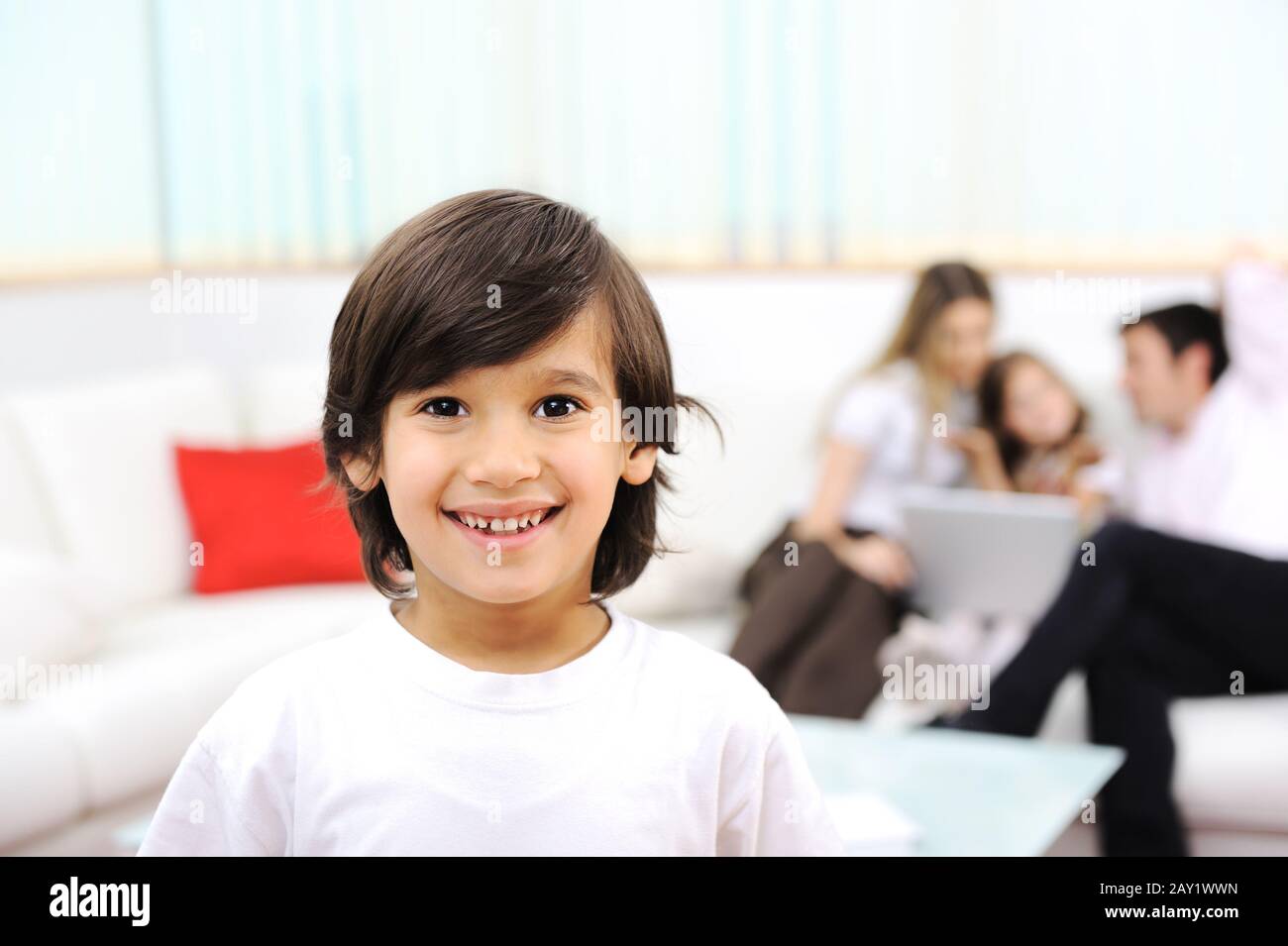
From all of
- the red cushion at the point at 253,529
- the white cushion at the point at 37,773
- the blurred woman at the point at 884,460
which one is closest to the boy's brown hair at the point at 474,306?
the white cushion at the point at 37,773

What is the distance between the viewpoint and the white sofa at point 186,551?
6.31 ft

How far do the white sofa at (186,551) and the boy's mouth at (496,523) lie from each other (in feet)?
2.23

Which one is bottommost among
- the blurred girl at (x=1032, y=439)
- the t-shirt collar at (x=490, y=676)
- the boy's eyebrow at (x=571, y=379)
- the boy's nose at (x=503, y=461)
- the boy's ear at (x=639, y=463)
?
the blurred girl at (x=1032, y=439)

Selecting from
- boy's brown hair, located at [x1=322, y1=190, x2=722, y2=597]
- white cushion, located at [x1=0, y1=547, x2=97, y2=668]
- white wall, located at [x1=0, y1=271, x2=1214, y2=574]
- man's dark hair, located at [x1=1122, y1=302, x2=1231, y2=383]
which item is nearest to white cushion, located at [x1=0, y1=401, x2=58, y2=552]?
white cushion, located at [x1=0, y1=547, x2=97, y2=668]

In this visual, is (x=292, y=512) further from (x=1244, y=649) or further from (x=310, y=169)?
(x=1244, y=649)

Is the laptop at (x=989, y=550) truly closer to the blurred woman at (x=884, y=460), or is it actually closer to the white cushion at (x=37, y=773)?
the blurred woman at (x=884, y=460)

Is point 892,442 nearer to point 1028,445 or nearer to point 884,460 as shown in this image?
point 884,460

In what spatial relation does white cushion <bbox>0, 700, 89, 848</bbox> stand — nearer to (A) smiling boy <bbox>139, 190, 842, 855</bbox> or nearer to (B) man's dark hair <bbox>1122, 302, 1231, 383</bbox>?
(A) smiling boy <bbox>139, 190, 842, 855</bbox>

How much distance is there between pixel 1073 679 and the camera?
2.38 metres

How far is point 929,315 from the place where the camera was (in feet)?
8.56

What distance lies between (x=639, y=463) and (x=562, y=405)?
9cm

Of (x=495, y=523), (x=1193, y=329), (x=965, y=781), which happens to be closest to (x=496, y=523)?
(x=495, y=523)

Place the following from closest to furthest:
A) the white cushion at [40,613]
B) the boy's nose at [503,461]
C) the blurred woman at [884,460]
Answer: the boy's nose at [503,461] < the white cushion at [40,613] < the blurred woman at [884,460]

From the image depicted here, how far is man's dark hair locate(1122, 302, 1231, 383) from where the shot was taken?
2500 mm
